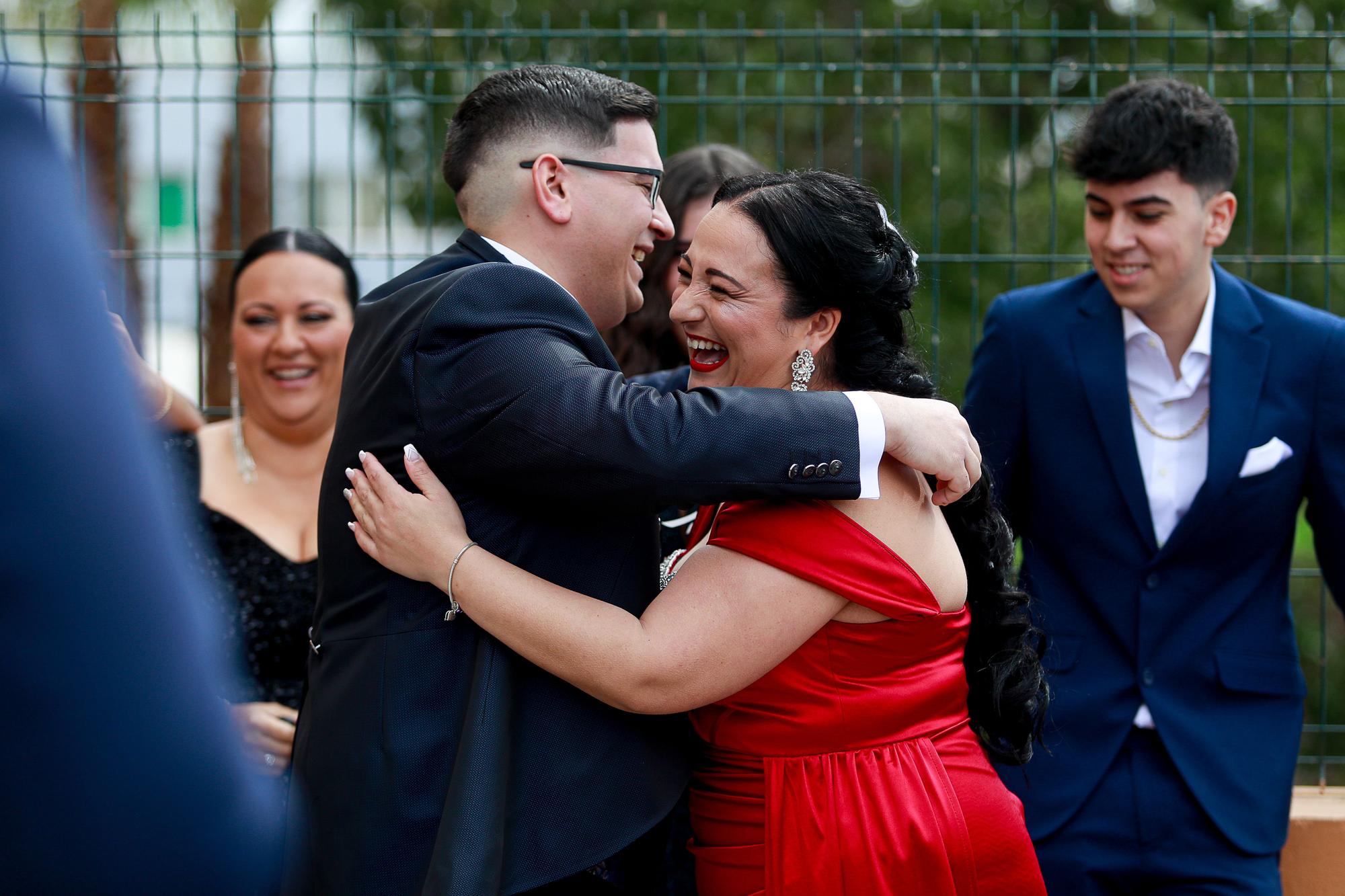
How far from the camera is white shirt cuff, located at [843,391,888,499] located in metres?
2.23

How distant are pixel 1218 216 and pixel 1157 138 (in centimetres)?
31

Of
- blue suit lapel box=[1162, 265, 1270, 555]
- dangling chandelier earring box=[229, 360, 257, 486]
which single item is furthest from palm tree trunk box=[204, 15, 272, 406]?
blue suit lapel box=[1162, 265, 1270, 555]

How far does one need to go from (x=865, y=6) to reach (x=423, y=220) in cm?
430

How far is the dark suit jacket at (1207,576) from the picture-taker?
3.37m

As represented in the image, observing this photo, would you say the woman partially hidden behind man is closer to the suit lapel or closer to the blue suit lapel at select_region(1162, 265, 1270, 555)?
the suit lapel

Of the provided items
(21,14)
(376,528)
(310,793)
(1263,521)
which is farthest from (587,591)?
(21,14)

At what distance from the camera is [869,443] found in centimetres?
224

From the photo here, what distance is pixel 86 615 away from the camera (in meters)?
0.91

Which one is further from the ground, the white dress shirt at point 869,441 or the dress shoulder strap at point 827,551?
the white dress shirt at point 869,441

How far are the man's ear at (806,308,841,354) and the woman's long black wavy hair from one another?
0.02 m

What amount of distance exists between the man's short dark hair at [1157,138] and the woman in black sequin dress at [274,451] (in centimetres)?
237

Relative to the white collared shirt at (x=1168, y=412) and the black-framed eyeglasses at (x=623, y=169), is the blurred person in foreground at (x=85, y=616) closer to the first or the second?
the black-framed eyeglasses at (x=623, y=169)

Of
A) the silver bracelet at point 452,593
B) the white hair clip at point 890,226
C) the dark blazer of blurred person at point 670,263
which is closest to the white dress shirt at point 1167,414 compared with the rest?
the white hair clip at point 890,226

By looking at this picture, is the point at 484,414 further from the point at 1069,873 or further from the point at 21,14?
the point at 21,14
